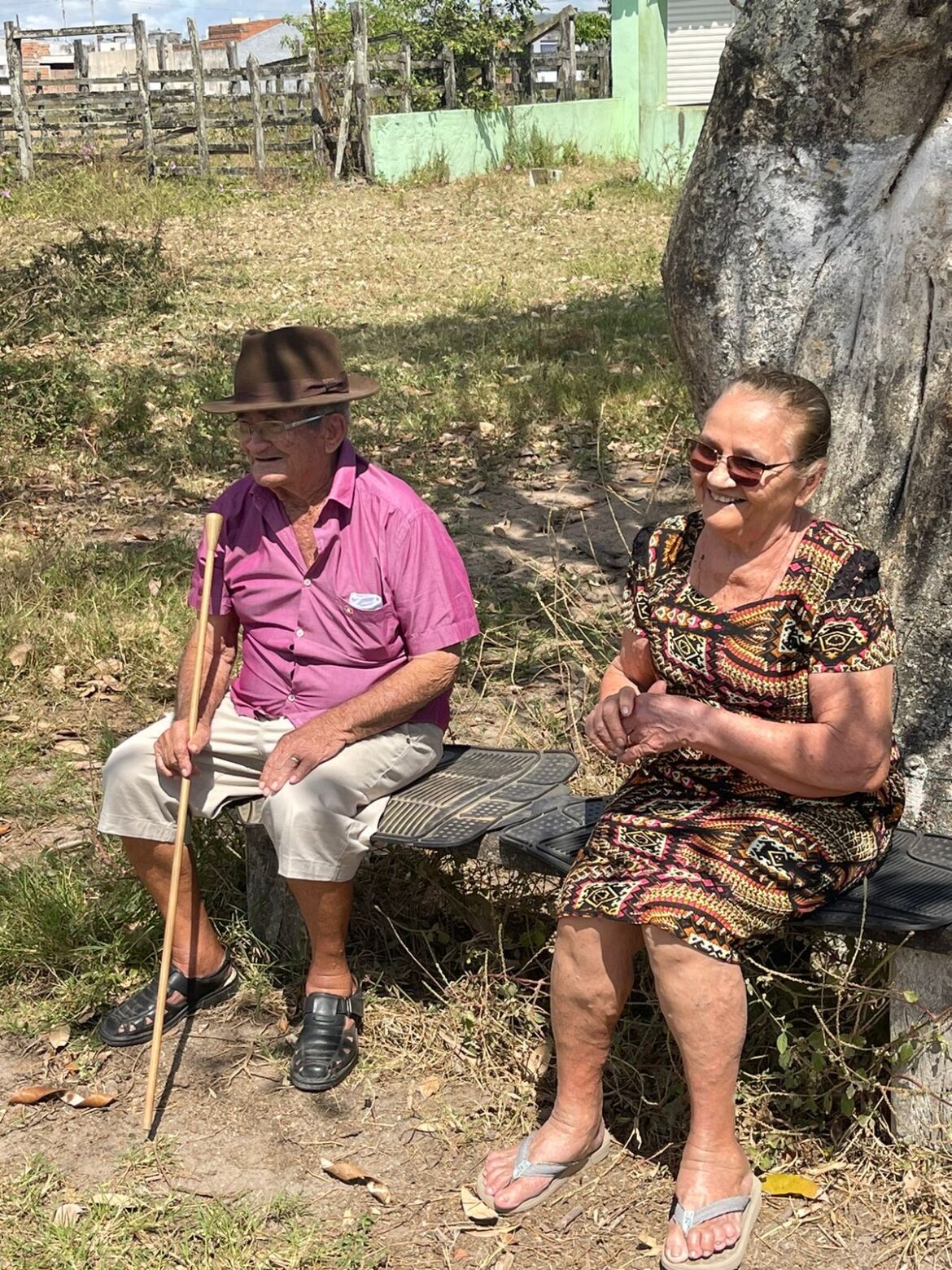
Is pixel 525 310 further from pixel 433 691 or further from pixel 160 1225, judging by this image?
pixel 160 1225

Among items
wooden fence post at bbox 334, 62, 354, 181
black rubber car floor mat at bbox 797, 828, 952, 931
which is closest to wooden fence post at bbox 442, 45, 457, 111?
wooden fence post at bbox 334, 62, 354, 181

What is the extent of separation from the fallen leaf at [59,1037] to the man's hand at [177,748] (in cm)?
71

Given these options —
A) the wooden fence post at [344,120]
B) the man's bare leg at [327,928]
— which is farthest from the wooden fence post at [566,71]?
the man's bare leg at [327,928]

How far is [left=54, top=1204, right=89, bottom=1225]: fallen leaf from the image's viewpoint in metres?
2.97

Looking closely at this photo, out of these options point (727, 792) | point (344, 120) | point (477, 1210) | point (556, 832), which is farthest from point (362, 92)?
point (477, 1210)

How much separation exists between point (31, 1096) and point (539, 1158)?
1.25 m

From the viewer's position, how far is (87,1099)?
3.38m

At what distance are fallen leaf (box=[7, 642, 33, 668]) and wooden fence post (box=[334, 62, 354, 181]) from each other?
17.6m

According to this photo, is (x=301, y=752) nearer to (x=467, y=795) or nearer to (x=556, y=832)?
(x=467, y=795)

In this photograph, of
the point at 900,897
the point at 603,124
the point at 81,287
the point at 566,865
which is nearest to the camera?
the point at 900,897

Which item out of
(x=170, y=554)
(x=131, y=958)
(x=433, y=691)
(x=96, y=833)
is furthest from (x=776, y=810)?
(x=170, y=554)

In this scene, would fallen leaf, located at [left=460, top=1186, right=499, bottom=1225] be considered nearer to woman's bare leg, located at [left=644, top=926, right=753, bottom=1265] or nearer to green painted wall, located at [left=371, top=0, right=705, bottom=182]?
woman's bare leg, located at [left=644, top=926, right=753, bottom=1265]

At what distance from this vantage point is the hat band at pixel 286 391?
137 inches

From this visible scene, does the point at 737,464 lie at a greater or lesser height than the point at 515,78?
lesser
